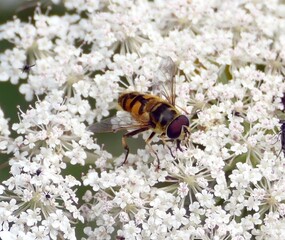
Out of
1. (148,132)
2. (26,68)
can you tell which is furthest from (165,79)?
(26,68)

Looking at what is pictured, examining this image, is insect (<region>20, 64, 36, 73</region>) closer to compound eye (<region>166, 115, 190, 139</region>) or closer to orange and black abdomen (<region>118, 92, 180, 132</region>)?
orange and black abdomen (<region>118, 92, 180, 132</region>)

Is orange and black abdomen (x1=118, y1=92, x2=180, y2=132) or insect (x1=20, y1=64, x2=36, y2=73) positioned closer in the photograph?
orange and black abdomen (x1=118, y1=92, x2=180, y2=132)

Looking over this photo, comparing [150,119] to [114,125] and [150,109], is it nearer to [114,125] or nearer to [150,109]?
[150,109]

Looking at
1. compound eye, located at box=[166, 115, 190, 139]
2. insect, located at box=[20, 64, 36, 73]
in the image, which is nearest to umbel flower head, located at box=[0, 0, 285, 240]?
insect, located at box=[20, 64, 36, 73]

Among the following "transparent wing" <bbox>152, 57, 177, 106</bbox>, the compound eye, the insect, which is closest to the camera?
the compound eye

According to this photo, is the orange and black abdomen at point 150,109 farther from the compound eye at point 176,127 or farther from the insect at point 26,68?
the insect at point 26,68

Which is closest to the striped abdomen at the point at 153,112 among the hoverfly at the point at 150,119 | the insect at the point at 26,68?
the hoverfly at the point at 150,119

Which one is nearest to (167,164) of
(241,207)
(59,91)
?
(241,207)
